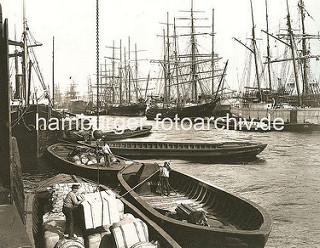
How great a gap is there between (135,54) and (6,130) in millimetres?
106982

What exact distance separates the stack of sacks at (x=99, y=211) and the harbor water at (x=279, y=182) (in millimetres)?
6841

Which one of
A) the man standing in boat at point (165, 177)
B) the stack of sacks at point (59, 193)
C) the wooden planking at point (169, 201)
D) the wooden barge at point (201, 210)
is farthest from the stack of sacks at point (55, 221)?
the man standing in boat at point (165, 177)

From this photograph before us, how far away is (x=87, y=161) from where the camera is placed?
21.1 metres

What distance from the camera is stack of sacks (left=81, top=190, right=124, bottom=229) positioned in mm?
7848

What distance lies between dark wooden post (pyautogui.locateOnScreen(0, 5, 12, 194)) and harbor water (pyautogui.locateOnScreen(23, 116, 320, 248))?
34.3 feet

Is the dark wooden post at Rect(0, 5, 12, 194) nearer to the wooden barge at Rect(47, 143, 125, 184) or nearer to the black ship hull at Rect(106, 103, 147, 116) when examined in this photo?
the wooden barge at Rect(47, 143, 125, 184)

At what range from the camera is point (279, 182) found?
74.6ft

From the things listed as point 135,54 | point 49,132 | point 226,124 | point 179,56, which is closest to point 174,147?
point 49,132

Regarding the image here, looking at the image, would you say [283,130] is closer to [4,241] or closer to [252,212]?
[252,212]

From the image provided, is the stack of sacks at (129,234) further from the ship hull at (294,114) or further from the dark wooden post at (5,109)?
the ship hull at (294,114)

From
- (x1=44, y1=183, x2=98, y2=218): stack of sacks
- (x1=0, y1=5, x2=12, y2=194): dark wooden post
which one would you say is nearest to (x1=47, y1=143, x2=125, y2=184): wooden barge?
(x1=44, y1=183, x2=98, y2=218): stack of sacks

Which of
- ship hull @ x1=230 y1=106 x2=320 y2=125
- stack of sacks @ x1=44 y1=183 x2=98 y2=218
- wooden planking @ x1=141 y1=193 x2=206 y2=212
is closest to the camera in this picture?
stack of sacks @ x1=44 y1=183 x2=98 y2=218

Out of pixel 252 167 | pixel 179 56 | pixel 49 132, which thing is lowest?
pixel 252 167

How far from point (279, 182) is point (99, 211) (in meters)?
Result: 17.5
